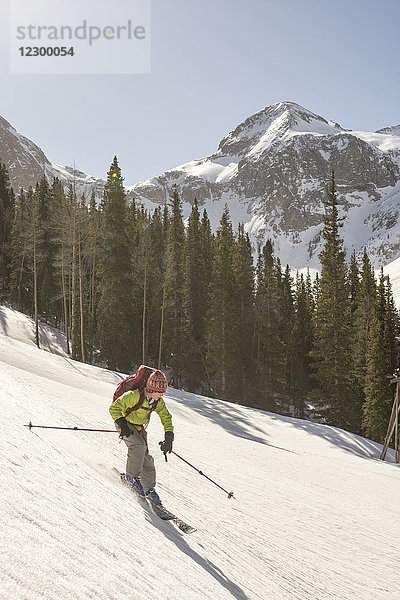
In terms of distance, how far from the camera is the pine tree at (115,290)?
3422 centimetres

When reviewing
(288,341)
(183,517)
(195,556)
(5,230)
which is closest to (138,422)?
(183,517)

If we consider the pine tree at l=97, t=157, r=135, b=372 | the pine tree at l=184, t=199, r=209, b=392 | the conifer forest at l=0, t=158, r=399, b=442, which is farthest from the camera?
the pine tree at l=184, t=199, r=209, b=392

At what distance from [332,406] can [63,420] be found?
2425 centimetres

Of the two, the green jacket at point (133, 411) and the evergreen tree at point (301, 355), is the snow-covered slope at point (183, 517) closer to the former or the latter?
the green jacket at point (133, 411)

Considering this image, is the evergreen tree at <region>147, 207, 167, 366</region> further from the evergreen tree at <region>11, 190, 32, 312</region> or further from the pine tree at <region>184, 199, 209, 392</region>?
the evergreen tree at <region>11, 190, 32, 312</region>

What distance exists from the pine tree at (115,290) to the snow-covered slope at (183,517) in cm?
2109

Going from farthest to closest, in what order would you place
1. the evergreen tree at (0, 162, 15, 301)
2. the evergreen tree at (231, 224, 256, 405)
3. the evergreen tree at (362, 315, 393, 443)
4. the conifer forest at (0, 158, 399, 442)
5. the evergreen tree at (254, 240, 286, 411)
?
the evergreen tree at (0, 162, 15, 301) → the evergreen tree at (231, 224, 256, 405) → the evergreen tree at (254, 240, 286, 411) → the evergreen tree at (362, 315, 393, 443) → the conifer forest at (0, 158, 399, 442)

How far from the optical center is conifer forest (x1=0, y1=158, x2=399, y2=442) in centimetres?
2992

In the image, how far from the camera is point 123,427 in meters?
5.62

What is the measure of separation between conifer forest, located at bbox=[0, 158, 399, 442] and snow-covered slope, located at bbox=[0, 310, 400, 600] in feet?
58.8

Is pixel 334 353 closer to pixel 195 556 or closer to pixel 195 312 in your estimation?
pixel 195 312

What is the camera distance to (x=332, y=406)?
29.1 meters

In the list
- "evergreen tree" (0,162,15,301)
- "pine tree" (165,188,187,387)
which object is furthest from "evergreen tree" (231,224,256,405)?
"evergreen tree" (0,162,15,301)

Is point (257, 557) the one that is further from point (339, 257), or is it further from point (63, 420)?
point (339, 257)
